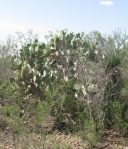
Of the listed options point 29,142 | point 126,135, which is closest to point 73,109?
point 126,135

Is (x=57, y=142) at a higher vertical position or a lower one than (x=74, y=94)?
lower

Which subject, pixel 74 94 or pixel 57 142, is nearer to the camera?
pixel 57 142

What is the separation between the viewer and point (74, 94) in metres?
8.70

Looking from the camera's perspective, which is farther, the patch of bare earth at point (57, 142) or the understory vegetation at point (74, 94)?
the understory vegetation at point (74, 94)

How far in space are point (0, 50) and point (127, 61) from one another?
18.8 metres

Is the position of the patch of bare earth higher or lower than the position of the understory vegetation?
lower

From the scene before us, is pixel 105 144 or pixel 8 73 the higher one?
pixel 8 73

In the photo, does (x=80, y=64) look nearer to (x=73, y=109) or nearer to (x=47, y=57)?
(x=73, y=109)

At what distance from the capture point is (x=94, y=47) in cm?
1030

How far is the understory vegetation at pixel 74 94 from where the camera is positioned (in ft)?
24.8

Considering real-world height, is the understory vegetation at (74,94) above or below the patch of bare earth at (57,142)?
above

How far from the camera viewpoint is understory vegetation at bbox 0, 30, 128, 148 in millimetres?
7574

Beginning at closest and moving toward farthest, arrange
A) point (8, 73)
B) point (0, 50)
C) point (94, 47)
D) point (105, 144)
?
point (105, 144) → point (94, 47) → point (8, 73) → point (0, 50)

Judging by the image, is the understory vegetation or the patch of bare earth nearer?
the patch of bare earth
